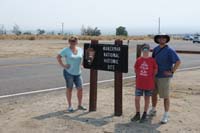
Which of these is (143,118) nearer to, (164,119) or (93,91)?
(164,119)

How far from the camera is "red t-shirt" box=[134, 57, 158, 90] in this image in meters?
7.30

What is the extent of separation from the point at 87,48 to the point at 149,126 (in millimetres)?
2082

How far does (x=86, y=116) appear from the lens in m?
7.89

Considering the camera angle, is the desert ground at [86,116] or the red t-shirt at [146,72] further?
the red t-shirt at [146,72]

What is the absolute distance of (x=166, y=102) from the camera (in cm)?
749

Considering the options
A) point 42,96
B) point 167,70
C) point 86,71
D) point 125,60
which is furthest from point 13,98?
point 86,71

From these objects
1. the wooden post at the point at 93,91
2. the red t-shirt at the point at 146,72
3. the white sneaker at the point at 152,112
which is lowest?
the white sneaker at the point at 152,112

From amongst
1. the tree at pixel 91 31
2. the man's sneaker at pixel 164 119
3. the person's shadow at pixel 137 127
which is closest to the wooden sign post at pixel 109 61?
the person's shadow at pixel 137 127

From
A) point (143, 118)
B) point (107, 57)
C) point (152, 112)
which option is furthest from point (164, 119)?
point (107, 57)

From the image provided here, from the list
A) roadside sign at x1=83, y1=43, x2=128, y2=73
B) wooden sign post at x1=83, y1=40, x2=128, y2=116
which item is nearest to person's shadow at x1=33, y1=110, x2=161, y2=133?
wooden sign post at x1=83, y1=40, x2=128, y2=116

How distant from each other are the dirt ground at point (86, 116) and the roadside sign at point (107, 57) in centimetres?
94

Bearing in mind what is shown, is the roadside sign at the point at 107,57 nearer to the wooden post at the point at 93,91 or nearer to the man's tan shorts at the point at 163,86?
the wooden post at the point at 93,91

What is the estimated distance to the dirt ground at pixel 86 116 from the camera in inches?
276

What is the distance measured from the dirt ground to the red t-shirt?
69cm
